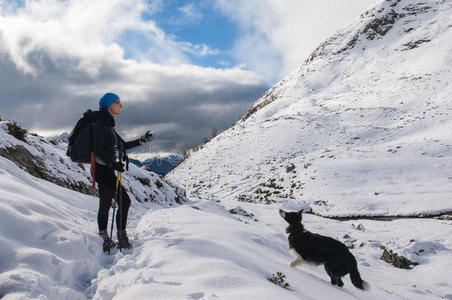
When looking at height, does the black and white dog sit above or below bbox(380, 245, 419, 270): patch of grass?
above

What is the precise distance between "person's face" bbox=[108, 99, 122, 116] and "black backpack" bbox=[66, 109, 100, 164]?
310 mm

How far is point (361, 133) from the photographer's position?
86.3 ft

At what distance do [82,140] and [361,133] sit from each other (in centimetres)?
2735

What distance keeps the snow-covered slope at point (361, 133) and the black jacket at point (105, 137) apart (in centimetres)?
928

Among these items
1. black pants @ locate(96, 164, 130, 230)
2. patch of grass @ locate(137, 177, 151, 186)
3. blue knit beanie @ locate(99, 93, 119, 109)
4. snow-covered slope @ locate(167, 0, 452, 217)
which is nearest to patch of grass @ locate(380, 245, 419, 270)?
snow-covered slope @ locate(167, 0, 452, 217)

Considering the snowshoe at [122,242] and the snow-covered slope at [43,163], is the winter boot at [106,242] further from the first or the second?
the snow-covered slope at [43,163]

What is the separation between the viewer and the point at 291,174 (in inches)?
A: 813

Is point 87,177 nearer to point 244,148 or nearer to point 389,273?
point 389,273

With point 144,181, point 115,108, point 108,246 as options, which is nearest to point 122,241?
point 108,246

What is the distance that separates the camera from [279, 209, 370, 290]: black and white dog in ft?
12.9

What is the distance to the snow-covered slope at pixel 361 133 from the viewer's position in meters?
14.6

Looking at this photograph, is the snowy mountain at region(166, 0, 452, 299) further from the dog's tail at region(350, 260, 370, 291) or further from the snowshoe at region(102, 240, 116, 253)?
the snowshoe at region(102, 240, 116, 253)

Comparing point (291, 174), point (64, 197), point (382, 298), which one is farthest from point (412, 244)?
point (291, 174)

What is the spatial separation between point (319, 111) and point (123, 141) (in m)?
36.7
